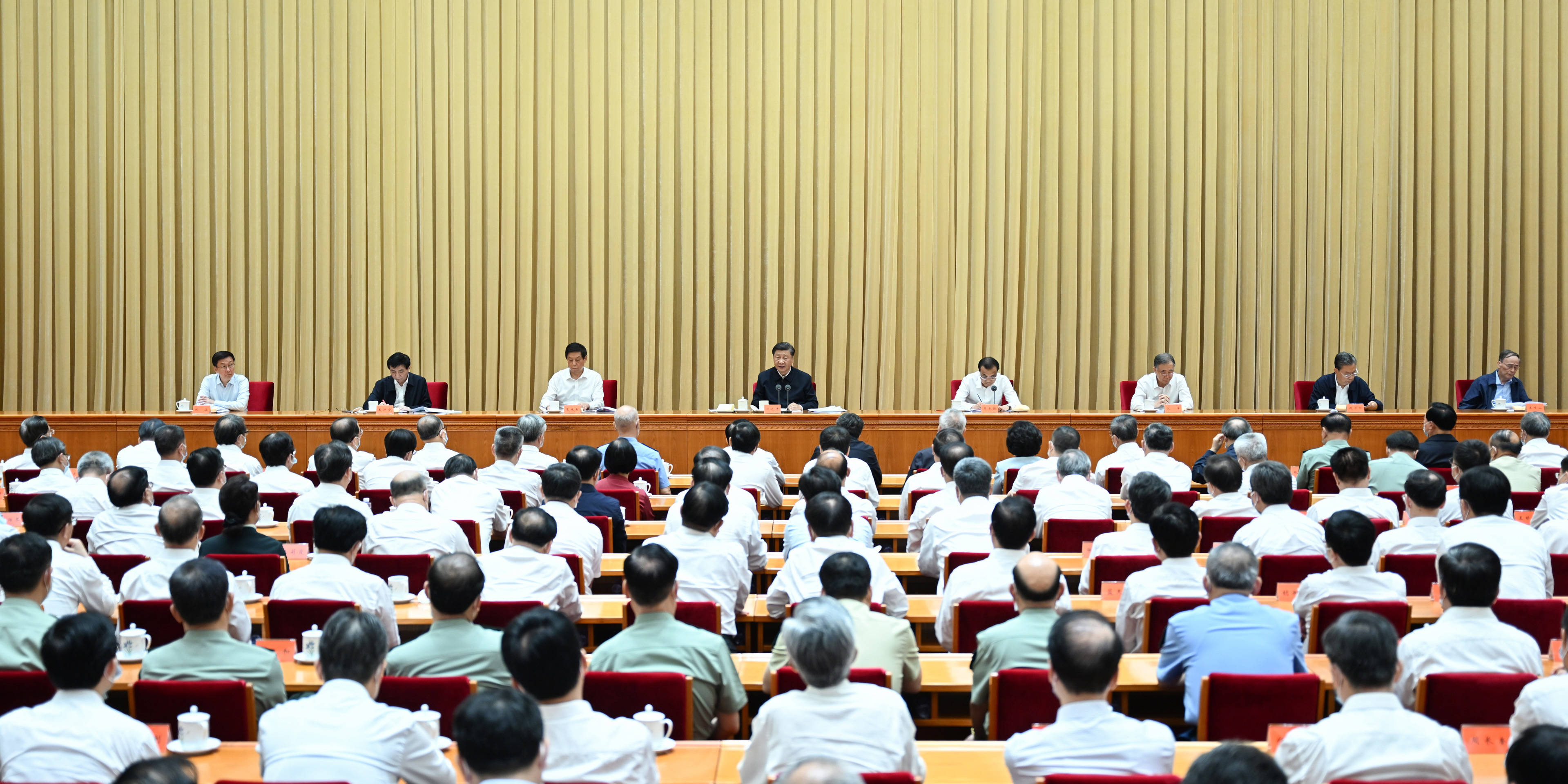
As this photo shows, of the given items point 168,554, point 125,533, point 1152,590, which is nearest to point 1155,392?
point 1152,590

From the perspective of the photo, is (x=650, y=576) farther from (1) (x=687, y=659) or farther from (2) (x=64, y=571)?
(2) (x=64, y=571)

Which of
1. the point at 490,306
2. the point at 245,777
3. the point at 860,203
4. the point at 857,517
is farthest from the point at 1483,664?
the point at 490,306

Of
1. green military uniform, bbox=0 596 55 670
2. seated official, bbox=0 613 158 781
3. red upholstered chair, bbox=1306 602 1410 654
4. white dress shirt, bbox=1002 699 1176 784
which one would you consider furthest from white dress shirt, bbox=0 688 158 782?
red upholstered chair, bbox=1306 602 1410 654

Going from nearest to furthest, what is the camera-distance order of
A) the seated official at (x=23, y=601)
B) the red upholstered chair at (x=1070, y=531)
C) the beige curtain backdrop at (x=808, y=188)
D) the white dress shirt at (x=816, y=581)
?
1. the seated official at (x=23, y=601)
2. the white dress shirt at (x=816, y=581)
3. the red upholstered chair at (x=1070, y=531)
4. the beige curtain backdrop at (x=808, y=188)

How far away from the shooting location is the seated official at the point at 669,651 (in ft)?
11.6

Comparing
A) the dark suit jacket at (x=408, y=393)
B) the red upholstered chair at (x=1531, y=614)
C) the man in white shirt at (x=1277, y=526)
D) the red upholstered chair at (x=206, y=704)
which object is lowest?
the red upholstered chair at (x=206, y=704)

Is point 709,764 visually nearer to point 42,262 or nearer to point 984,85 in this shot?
point 984,85

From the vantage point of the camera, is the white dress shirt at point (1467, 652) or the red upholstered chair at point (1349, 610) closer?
the white dress shirt at point (1467, 652)

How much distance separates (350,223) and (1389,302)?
9780mm

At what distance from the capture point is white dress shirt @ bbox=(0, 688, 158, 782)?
2.73 metres

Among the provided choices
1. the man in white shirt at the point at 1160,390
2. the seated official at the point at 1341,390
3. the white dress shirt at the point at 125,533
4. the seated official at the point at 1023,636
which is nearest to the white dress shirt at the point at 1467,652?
the seated official at the point at 1023,636

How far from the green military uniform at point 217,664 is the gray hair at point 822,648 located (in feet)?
4.84

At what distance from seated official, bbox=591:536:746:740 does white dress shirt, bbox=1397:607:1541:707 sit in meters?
A: 1.79

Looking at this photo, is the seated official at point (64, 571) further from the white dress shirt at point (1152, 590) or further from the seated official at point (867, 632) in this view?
the white dress shirt at point (1152, 590)
